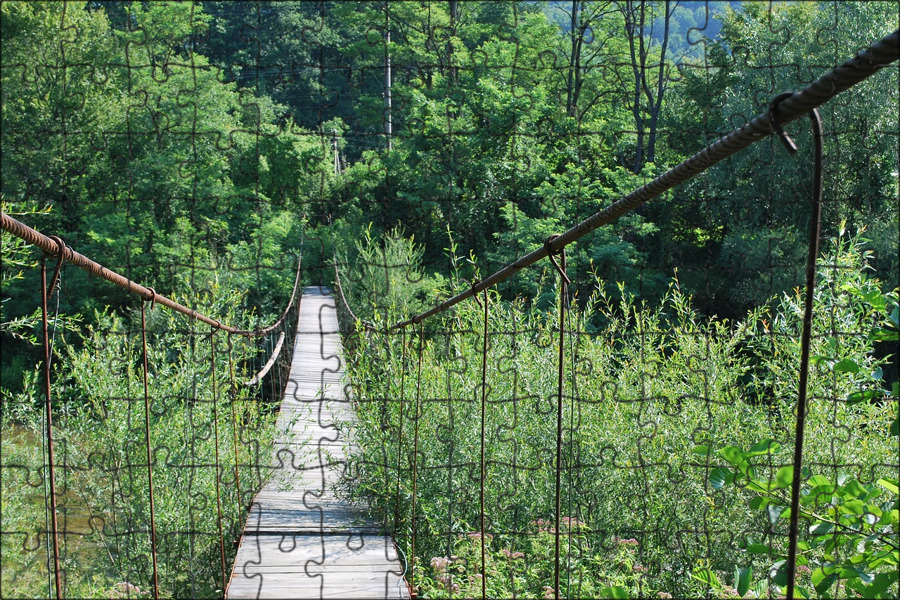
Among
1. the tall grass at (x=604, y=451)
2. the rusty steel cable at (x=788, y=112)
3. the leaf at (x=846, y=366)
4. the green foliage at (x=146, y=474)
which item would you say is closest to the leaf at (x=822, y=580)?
the leaf at (x=846, y=366)

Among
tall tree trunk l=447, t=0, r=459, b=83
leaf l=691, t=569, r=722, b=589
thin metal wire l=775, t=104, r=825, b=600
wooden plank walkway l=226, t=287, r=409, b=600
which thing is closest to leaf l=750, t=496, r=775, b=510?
leaf l=691, t=569, r=722, b=589

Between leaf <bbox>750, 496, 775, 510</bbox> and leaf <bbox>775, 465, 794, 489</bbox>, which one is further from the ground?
leaf <bbox>775, 465, 794, 489</bbox>

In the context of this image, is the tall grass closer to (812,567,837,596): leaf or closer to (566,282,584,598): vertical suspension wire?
(566,282,584,598): vertical suspension wire

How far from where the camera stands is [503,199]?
5.92m

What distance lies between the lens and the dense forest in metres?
3.01

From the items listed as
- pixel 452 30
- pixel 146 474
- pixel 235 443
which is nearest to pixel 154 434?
pixel 146 474

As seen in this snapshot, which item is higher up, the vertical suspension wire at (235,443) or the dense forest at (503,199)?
the dense forest at (503,199)

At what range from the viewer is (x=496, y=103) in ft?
20.5

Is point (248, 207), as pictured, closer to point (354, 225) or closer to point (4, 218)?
point (354, 225)

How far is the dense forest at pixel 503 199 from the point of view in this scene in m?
3.01

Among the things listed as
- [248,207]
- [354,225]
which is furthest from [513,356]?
[248,207]

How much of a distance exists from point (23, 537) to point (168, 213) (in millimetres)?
8389

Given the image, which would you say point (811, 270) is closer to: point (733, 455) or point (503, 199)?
point (733, 455)

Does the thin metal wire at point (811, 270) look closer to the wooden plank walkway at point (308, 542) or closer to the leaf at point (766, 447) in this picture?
the leaf at point (766, 447)
